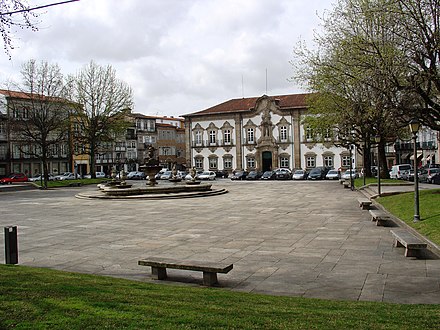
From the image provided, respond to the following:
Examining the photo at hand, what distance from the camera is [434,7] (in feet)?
54.2

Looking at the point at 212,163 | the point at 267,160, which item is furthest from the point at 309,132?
the point at 212,163

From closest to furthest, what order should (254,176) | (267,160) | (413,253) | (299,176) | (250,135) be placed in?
(413,253) → (299,176) → (254,176) → (267,160) → (250,135)

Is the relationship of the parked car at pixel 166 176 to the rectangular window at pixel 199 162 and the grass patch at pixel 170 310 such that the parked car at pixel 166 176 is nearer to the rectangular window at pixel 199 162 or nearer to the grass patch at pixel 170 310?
the rectangular window at pixel 199 162

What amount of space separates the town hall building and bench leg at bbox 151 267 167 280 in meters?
56.6

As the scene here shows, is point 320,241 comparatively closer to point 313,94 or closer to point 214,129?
point 313,94

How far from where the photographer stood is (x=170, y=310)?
16.2 ft

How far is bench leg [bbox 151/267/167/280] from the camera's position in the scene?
27.2 feet

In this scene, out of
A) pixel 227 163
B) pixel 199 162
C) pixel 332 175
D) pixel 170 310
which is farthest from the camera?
pixel 199 162

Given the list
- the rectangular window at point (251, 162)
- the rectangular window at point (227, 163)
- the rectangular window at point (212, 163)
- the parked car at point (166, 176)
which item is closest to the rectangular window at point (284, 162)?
the rectangular window at point (251, 162)

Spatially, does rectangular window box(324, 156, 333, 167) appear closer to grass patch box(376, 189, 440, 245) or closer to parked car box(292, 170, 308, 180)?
parked car box(292, 170, 308, 180)

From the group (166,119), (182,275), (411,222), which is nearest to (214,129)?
(166,119)

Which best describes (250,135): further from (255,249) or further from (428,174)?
(255,249)

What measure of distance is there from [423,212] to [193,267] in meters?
9.88

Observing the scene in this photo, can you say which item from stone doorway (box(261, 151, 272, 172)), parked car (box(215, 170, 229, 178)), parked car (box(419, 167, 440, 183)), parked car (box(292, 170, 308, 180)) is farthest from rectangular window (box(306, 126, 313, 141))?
parked car (box(215, 170, 229, 178))
